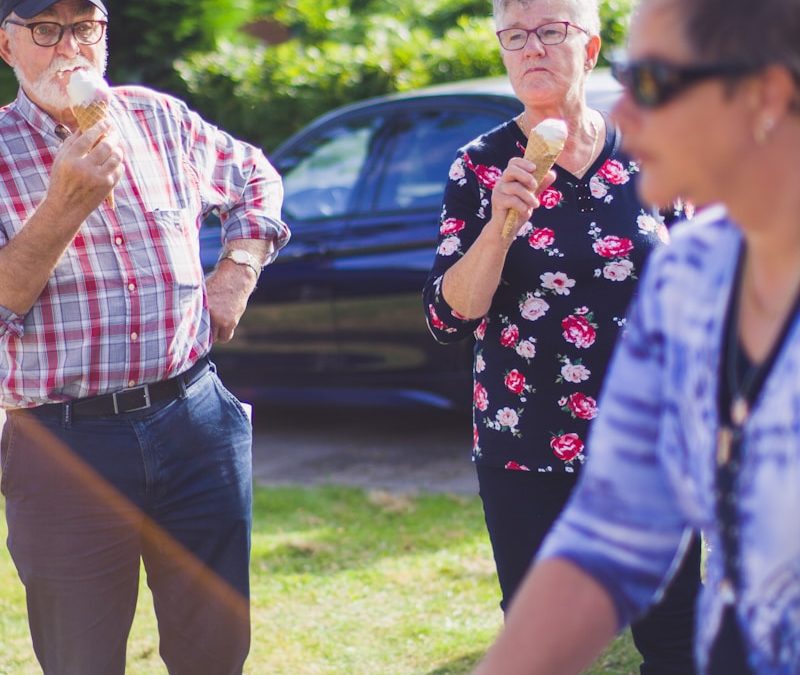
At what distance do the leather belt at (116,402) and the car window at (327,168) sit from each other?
3.89m

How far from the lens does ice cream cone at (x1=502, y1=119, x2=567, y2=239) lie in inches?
112

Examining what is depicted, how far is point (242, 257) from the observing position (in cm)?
335

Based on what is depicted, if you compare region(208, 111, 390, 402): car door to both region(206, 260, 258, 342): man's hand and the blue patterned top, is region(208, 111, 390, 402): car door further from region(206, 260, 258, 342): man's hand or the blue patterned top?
the blue patterned top

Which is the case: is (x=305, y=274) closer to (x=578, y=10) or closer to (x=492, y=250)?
(x=578, y=10)

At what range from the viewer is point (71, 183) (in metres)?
2.74

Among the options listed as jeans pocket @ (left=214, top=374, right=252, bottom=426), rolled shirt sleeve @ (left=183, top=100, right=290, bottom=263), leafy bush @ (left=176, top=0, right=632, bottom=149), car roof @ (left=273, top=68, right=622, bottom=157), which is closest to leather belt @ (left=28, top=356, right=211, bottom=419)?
jeans pocket @ (left=214, top=374, right=252, bottom=426)

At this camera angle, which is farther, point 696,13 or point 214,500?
point 214,500

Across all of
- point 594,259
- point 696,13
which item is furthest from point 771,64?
point 594,259

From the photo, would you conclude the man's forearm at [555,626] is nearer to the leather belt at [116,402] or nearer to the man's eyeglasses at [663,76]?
the man's eyeglasses at [663,76]

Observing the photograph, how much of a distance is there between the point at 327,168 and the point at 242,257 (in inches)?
149

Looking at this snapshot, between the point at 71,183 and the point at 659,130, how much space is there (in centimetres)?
157

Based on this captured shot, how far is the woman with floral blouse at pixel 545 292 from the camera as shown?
119 inches

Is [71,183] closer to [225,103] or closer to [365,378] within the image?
[365,378]

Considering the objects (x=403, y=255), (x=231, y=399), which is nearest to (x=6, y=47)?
(x=231, y=399)
